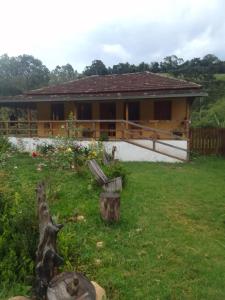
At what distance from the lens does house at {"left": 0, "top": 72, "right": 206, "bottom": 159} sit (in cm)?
1812

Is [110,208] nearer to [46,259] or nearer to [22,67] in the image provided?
[46,259]

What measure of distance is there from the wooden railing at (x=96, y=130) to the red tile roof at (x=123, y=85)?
6.48ft

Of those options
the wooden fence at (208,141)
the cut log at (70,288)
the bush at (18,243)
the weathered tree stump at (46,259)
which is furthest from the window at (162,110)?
the cut log at (70,288)

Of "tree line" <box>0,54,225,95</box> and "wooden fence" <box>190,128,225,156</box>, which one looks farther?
"tree line" <box>0,54,225,95</box>

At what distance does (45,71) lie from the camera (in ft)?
217

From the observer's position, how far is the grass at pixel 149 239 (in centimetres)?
495

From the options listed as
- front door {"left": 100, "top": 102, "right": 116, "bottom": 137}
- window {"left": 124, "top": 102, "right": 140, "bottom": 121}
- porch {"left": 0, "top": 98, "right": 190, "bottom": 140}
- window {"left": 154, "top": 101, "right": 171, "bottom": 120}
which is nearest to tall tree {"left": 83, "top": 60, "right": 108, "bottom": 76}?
porch {"left": 0, "top": 98, "right": 190, "bottom": 140}

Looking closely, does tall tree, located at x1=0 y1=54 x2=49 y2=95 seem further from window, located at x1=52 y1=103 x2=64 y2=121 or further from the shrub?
the shrub

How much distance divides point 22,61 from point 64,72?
13713mm

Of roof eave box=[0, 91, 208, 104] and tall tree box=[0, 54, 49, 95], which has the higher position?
tall tree box=[0, 54, 49, 95]

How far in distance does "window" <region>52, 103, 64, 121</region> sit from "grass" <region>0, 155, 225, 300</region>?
39.4ft

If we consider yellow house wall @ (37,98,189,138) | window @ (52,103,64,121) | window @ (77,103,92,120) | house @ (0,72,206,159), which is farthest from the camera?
window @ (52,103,64,121)

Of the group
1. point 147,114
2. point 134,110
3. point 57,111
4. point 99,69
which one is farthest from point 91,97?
point 99,69

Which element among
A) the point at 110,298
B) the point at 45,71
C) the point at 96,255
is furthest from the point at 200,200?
the point at 45,71
